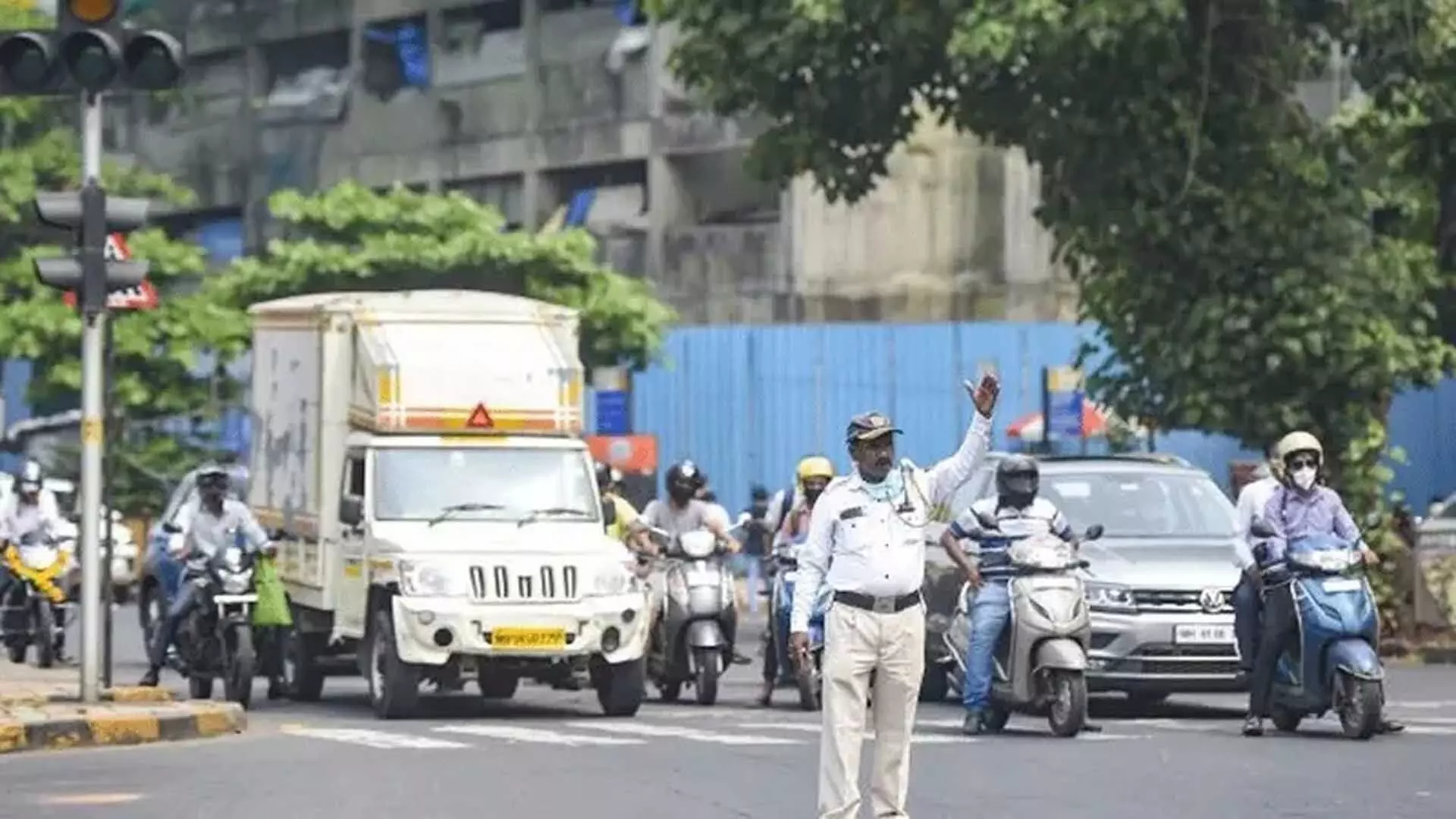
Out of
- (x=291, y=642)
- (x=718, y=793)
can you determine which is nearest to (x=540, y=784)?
(x=718, y=793)

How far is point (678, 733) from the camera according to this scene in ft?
68.9

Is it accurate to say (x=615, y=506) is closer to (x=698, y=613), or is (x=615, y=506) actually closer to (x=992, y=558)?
(x=698, y=613)

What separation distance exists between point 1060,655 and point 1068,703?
28 cm

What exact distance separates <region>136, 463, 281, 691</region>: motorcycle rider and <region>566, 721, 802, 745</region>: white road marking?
2.99 meters

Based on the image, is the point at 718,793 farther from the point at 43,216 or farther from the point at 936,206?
the point at 936,206

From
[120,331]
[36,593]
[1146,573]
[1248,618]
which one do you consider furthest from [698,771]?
[120,331]

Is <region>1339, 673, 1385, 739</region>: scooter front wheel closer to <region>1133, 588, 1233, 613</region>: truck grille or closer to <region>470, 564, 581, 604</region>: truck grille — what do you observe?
<region>1133, 588, 1233, 613</region>: truck grille

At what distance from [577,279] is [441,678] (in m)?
30.8

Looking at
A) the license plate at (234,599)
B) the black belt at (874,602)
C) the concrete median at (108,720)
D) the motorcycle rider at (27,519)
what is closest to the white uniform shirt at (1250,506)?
the concrete median at (108,720)

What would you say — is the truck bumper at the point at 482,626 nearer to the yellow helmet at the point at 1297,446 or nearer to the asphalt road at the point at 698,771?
the asphalt road at the point at 698,771

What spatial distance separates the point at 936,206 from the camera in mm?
58781

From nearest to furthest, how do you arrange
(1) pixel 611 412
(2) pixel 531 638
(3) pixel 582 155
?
(2) pixel 531 638, (1) pixel 611 412, (3) pixel 582 155

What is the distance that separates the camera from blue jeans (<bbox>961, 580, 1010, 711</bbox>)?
20.5 metres

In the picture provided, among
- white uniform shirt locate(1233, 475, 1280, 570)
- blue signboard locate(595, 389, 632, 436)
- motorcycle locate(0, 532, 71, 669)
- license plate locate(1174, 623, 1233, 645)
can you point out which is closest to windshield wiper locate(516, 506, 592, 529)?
license plate locate(1174, 623, 1233, 645)
